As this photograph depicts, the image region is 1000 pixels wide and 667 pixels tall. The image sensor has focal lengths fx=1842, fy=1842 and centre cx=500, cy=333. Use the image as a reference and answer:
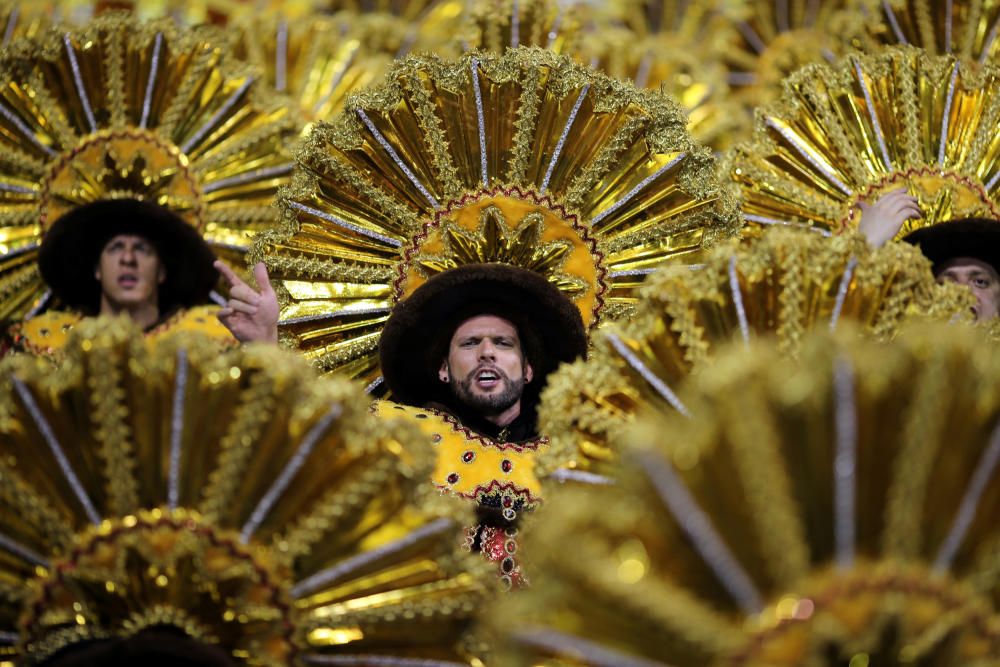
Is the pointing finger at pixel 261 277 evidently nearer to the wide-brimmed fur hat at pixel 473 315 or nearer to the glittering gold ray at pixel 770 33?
the wide-brimmed fur hat at pixel 473 315

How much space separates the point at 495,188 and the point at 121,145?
1.50m

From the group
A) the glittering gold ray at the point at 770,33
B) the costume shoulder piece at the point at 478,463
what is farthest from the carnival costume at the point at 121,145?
the glittering gold ray at the point at 770,33

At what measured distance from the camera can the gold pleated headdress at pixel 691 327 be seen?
12.3 feet

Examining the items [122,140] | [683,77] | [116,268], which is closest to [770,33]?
[683,77]

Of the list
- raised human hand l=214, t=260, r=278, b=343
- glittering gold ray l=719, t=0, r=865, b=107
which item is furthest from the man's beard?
glittering gold ray l=719, t=0, r=865, b=107

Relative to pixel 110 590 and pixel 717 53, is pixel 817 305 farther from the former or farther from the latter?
pixel 717 53

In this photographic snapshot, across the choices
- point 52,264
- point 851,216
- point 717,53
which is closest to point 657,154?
point 851,216

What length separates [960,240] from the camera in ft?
16.9

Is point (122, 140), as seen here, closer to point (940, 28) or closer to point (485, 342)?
point (485, 342)

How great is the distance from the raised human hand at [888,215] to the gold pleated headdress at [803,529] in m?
1.95

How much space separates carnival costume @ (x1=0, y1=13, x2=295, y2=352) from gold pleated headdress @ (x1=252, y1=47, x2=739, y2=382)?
817mm

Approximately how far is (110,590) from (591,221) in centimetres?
204

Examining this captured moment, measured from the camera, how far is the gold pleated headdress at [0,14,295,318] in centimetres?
579

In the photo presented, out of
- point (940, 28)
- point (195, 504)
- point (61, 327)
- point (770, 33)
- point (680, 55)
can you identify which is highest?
point (770, 33)
